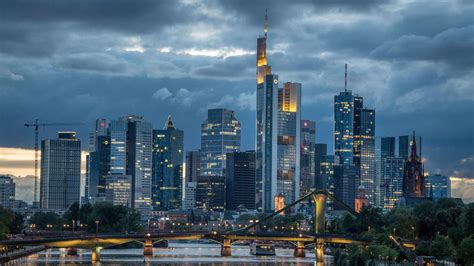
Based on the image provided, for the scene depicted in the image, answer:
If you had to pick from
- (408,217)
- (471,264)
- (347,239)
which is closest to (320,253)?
(347,239)

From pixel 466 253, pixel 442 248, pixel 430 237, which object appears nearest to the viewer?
pixel 466 253

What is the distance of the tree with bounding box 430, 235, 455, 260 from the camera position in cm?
14012

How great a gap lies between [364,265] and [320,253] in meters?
32.5

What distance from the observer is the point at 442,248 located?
145m

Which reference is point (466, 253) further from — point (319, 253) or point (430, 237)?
point (319, 253)

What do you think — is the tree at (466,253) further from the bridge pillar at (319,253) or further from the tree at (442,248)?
the bridge pillar at (319,253)

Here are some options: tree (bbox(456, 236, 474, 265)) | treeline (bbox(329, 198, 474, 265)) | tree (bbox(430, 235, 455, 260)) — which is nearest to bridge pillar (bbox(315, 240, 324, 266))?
treeline (bbox(329, 198, 474, 265))

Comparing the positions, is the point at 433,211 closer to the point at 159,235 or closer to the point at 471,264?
the point at 159,235

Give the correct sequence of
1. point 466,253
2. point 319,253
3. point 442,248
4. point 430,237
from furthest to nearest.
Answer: point 319,253 → point 430,237 → point 442,248 → point 466,253

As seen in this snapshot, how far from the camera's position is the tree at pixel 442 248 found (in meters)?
140

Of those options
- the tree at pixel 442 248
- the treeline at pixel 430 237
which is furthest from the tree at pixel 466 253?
the tree at pixel 442 248

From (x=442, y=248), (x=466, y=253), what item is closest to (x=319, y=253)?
(x=442, y=248)

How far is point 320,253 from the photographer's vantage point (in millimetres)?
187000

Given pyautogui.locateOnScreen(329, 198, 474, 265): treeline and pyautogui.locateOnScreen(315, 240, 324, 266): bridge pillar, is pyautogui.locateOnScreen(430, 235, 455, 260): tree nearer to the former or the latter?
pyautogui.locateOnScreen(329, 198, 474, 265): treeline
